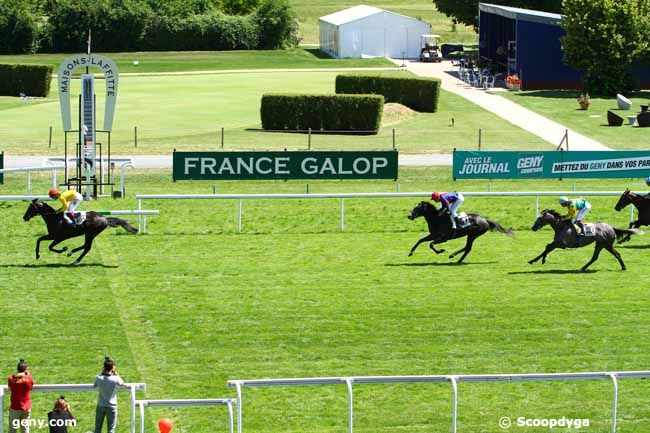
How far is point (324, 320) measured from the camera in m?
18.2

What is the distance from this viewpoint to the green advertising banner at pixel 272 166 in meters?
30.3

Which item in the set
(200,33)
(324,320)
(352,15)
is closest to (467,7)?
(352,15)

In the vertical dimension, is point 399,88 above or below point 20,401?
below

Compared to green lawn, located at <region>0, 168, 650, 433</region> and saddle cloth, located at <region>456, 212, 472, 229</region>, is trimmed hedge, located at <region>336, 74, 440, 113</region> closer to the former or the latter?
green lawn, located at <region>0, 168, 650, 433</region>

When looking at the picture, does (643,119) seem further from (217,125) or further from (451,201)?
(451,201)

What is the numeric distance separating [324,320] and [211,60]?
59653 millimetres

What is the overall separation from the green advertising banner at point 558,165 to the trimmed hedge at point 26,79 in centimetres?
2845

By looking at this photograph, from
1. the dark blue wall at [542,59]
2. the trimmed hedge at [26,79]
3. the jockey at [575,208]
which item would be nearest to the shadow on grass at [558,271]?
the jockey at [575,208]

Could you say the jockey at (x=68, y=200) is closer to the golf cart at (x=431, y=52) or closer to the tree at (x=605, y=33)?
the tree at (x=605, y=33)

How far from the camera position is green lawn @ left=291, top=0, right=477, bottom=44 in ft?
314

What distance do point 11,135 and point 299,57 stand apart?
38.4 m

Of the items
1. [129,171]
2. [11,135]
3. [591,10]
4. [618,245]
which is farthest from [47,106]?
[618,245]

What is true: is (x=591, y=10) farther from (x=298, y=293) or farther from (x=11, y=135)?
(x=298, y=293)

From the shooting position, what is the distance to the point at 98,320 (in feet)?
59.0
